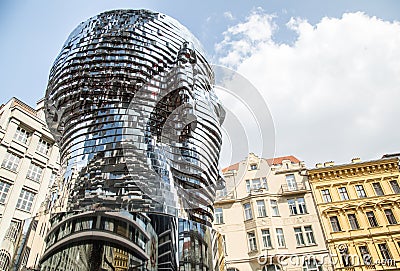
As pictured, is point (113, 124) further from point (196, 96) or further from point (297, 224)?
point (297, 224)

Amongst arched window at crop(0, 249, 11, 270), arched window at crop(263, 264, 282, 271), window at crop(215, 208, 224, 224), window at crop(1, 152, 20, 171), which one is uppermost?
window at crop(1, 152, 20, 171)

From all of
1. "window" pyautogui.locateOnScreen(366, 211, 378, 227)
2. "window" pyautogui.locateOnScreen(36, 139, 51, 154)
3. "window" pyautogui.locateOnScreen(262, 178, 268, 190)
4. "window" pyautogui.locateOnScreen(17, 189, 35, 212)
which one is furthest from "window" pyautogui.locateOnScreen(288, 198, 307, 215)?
"window" pyautogui.locateOnScreen(36, 139, 51, 154)

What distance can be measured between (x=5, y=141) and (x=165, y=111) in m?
21.9

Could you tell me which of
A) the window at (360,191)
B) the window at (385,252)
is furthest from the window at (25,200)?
the window at (385,252)

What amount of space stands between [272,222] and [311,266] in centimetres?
400

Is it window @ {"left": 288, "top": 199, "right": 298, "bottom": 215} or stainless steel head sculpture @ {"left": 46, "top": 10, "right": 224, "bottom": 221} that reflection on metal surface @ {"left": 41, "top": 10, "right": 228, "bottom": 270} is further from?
window @ {"left": 288, "top": 199, "right": 298, "bottom": 215}

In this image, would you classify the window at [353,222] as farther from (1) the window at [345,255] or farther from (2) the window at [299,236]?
(2) the window at [299,236]

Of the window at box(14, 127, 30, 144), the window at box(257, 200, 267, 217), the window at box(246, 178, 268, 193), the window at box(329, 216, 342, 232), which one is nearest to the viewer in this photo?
the window at box(329, 216, 342, 232)

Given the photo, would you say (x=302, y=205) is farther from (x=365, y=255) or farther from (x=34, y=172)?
(x=34, y=172)

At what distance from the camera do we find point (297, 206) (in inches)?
945

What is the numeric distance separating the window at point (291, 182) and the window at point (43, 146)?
834 inches

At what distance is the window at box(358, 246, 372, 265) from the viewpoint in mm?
20913

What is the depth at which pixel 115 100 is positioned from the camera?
15.2 ft

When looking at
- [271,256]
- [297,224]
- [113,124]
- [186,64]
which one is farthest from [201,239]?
[297,224]
